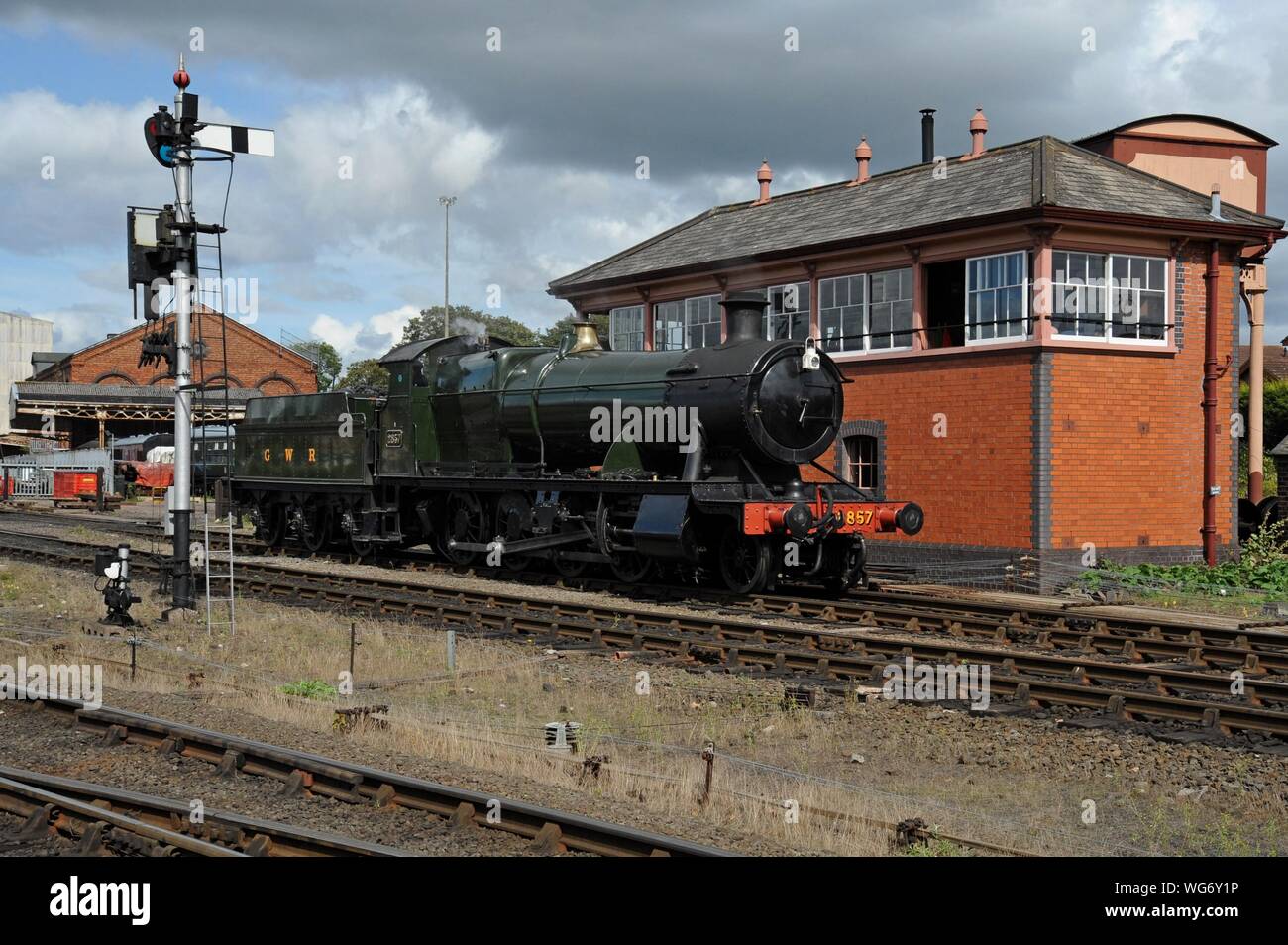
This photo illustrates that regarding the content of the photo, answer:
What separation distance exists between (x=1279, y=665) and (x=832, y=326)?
13.3 metres

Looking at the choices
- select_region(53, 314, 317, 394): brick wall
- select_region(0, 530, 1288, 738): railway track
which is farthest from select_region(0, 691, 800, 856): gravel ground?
select_region(53, 314, 317, 394): brick wall

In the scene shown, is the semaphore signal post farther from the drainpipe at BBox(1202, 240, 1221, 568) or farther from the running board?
the drainpipe at BBox(1202, 240, 1221, 568)

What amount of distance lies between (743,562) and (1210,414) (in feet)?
32.1

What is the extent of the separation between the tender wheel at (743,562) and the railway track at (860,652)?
4.08 ft

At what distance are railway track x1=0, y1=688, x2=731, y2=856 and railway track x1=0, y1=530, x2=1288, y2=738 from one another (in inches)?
185

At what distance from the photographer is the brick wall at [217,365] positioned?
61.5 metres

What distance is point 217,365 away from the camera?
2419 inches

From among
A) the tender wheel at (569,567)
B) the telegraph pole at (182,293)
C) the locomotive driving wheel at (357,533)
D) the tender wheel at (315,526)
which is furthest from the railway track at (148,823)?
the tender wheel at (315,526)

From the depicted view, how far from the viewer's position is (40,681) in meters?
10.4

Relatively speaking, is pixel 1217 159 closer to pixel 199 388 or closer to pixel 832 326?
pixel 832 326

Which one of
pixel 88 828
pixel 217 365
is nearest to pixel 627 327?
pixel 88 828

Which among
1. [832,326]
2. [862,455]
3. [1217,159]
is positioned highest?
[1217,159]

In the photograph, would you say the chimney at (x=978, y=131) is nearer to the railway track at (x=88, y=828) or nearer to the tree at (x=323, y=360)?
the railway track at (x=88, y=828)
